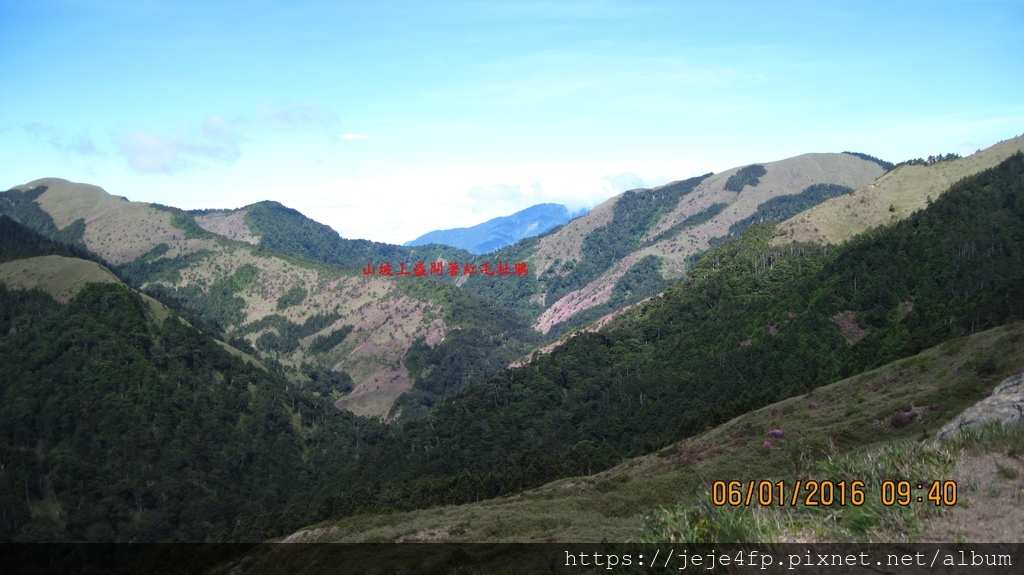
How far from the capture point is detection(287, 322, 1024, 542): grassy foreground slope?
57.1m

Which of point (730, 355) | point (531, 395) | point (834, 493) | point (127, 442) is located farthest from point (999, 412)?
point (127, 442)

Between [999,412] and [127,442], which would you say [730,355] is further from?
[127,442]

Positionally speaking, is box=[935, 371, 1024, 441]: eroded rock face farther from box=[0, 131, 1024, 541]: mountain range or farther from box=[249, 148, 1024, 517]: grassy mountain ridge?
box=[249, 148, 1024, 517]: grassy mountain ridge

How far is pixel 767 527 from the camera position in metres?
21.5

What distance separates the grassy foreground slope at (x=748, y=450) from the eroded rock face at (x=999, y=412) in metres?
Result: 15.4

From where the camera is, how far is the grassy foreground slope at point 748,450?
2248 inches

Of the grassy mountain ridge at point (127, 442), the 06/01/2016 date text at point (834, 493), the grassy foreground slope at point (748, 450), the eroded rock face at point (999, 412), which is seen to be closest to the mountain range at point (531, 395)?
the grassy mountain ridge at point (127, 442)

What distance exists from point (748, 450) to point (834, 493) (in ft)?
162

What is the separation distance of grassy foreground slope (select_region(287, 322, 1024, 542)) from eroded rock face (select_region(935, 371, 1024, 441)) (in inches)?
607

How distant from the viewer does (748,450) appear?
6994cm

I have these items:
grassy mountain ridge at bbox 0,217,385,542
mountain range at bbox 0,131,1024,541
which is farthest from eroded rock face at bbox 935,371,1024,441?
grassy mountain ridge at bbox 0,217,385,542

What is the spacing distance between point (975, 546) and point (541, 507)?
49500mm

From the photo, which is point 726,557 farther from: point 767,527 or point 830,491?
point 830,491

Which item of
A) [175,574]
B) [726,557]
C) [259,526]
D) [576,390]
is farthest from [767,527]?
[576,390]
